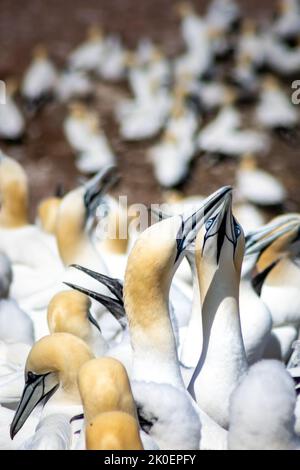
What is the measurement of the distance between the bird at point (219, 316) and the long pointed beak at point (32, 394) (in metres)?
0.67

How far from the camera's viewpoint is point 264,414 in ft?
13.2

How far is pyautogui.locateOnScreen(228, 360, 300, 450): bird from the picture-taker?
4.03 meters

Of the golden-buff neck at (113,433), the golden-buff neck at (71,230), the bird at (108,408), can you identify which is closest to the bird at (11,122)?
the golden-buff neck at (71,230)

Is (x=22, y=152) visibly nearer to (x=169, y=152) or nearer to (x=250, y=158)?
(x=169, y=152)

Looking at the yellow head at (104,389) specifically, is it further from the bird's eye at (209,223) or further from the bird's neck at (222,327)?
the bird's eye at (209,223)

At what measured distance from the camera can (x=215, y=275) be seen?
477cm

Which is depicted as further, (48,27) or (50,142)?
(48,27)

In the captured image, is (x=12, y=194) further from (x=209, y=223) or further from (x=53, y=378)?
(x=209, y=223)

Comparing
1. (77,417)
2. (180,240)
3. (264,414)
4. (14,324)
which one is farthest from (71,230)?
(264,414)

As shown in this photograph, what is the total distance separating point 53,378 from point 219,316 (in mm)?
817

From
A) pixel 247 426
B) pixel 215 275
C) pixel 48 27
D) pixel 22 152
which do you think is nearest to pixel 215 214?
pixel 215 275

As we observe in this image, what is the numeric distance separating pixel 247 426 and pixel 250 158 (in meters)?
6.46

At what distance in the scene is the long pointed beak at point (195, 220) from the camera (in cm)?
454

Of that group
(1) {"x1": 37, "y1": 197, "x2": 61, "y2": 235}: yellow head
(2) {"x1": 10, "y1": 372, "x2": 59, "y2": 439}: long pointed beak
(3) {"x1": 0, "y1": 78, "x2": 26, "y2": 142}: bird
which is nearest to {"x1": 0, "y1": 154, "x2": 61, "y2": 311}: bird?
(1) {"x1": 37, "y1": 197, "x2": 61, "y2": 235}: yellow head
